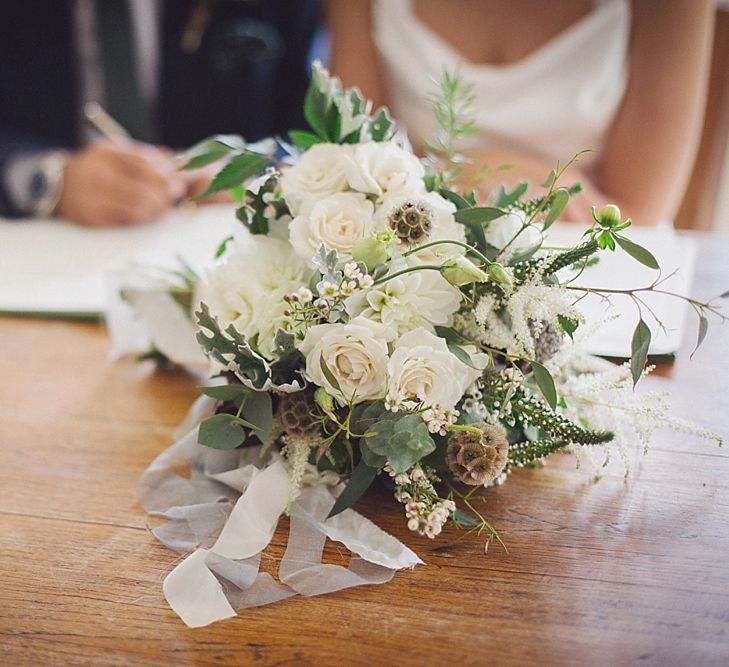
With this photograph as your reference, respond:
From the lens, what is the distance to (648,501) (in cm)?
56

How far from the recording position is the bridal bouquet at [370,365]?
49cm

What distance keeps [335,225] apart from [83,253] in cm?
74

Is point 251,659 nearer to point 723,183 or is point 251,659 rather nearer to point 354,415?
point 354,415

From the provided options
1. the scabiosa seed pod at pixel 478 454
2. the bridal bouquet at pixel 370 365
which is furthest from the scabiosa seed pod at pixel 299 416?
the scabiosa seed pod at pixel 478 454

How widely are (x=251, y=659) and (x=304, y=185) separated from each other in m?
0.34

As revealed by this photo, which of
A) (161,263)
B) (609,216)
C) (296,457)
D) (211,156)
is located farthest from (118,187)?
(609,216)

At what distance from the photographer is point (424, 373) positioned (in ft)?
1.59

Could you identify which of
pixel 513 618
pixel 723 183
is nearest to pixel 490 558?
pixel 513 618

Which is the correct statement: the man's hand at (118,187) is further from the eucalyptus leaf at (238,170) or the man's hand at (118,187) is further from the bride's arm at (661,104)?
A: the bride's arm at (661,104)

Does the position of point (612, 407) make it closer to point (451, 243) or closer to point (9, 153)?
point (451, 243)

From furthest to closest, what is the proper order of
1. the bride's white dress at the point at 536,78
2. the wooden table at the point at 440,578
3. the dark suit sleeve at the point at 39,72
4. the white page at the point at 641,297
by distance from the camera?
the dark suit sleeve at the point at 39,72
the bride's white dress at the point at 536,78
the white page at the point at 641,297
the wooden table at the point at 440,578

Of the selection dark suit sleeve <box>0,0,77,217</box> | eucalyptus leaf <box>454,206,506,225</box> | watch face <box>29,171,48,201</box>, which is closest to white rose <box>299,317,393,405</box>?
eucalyptus leaf <box>454,206,506,225</box>

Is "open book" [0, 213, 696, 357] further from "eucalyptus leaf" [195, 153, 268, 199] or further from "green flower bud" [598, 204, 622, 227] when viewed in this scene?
"eucalyptus leaf" [195, 153, 268, 199]

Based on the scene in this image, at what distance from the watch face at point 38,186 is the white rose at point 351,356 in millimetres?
1008
